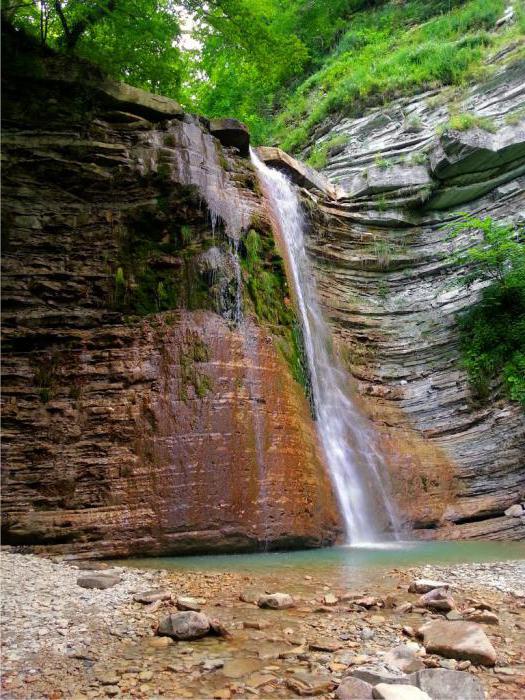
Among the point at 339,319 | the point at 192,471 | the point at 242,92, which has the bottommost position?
the point at 192,471

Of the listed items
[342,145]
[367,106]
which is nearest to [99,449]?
[342,145]

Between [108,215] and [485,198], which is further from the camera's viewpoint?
[485,198]

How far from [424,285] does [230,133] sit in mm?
6380

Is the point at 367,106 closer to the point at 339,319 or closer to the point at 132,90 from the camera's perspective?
the point at 339,319

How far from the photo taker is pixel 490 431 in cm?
1138

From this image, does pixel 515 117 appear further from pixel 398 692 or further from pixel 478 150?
pixel 398 692

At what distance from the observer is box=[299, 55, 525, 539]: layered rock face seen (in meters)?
10.7

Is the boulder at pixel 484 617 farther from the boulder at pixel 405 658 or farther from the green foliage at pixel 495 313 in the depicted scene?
the green foliage at pixel 495 313

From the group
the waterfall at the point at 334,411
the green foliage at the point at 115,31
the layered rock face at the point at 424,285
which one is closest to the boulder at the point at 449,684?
the waterfall at the point at 334,411

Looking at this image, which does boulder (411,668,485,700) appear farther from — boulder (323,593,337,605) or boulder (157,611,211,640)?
boulder (323,593,337,605)

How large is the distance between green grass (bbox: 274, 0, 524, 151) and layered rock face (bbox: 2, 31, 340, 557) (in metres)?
9.09

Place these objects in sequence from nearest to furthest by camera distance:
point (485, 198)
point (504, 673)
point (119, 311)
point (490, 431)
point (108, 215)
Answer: point (504, 673), point (119, 311), point (108, 215), point (490, 431), point (485, 198)

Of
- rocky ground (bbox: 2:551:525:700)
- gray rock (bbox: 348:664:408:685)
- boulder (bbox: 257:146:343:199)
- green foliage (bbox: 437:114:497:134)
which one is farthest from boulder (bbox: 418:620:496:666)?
green foliage (bbox: 437:114:497:134)

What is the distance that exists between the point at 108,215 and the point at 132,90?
256 centimetres
